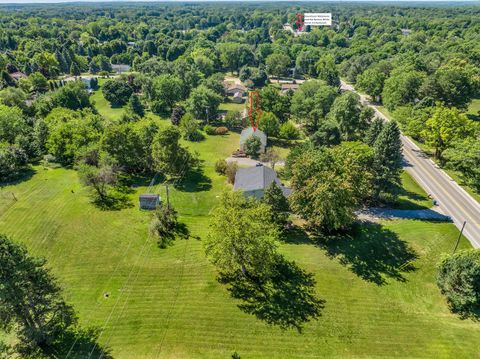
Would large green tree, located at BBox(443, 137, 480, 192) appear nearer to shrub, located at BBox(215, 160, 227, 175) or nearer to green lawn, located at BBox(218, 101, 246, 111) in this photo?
shrub, located at BBox(215, 160, 227, 175)

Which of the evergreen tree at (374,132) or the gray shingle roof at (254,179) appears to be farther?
the evergreen tree at (374,132)

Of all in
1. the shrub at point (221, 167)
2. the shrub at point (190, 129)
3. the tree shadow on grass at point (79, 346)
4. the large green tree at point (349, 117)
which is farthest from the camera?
the shrub at point (190, 129)

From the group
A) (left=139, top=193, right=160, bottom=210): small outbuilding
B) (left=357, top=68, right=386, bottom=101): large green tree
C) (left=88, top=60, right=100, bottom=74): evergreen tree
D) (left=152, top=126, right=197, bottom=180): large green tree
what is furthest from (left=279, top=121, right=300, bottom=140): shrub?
(left=88, top=60, right=100, bottom=74): evergreen tree

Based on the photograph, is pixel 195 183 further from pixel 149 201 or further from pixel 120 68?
pixel 120 68

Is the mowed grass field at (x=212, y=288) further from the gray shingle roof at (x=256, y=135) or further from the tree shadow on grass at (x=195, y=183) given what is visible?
the gray shingle roof at (x=256, y=135)

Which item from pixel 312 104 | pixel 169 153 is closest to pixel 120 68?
pixel 312 104

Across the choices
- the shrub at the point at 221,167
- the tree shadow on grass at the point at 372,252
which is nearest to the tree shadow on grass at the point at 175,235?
the shrub at the point at 221,167

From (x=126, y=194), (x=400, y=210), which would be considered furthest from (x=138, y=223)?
(x=400, y=210)

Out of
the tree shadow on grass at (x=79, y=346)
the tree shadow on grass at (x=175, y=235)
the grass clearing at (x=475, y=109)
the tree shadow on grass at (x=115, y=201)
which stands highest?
the grass clearing at (x=475, y=109)
